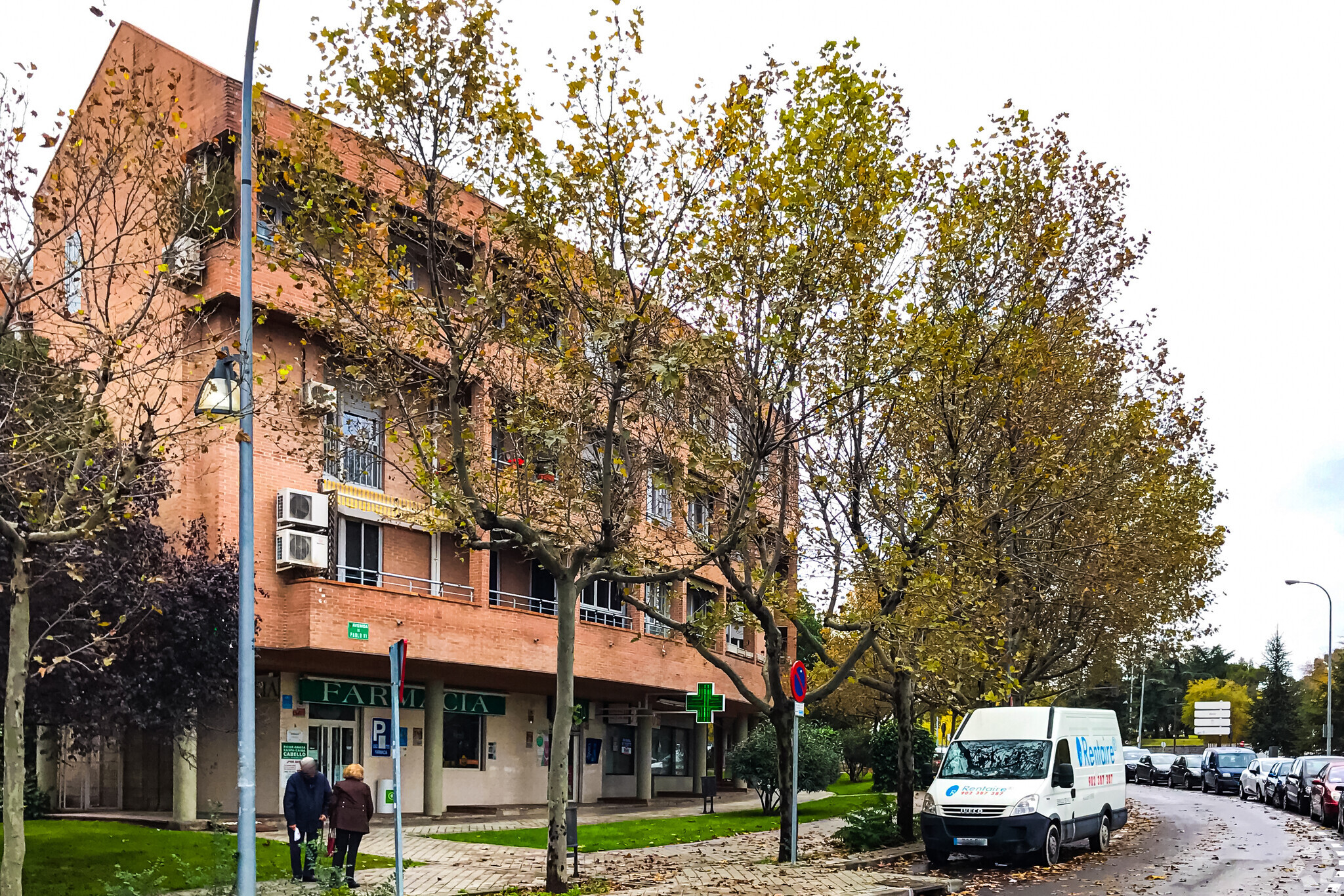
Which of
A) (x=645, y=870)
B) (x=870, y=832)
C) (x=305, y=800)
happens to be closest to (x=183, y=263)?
(x=305, y=800)

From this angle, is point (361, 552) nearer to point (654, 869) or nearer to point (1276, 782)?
point (654, 869)

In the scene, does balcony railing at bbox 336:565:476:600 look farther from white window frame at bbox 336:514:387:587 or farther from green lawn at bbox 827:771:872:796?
green lawn at bbox 827:771:872:796

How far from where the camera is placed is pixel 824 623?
68.9 ft

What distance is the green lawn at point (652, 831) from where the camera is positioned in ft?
72.3

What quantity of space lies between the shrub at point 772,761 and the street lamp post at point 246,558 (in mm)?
20278

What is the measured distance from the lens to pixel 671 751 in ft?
147

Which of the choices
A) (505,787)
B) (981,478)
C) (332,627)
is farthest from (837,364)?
(505,787)

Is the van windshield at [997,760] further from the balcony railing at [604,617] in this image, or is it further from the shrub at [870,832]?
the balcony railing at [604,617]

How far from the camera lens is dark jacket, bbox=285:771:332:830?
589 inches

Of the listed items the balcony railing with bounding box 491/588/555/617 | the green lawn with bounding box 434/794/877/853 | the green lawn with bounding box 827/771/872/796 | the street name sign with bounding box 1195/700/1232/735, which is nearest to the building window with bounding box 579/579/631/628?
the balcony railing with bounding box 491/588/555/617

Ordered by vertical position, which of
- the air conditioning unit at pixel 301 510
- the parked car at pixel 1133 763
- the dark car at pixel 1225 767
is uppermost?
the air conditioning unit at pixel 301 510

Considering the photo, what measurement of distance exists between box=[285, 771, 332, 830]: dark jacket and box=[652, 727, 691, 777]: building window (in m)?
28.8

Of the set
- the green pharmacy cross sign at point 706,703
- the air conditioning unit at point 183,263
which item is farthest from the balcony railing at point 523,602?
the air conditioning unit at point 183,263

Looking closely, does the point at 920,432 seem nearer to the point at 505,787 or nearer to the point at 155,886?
the point at 155,886
